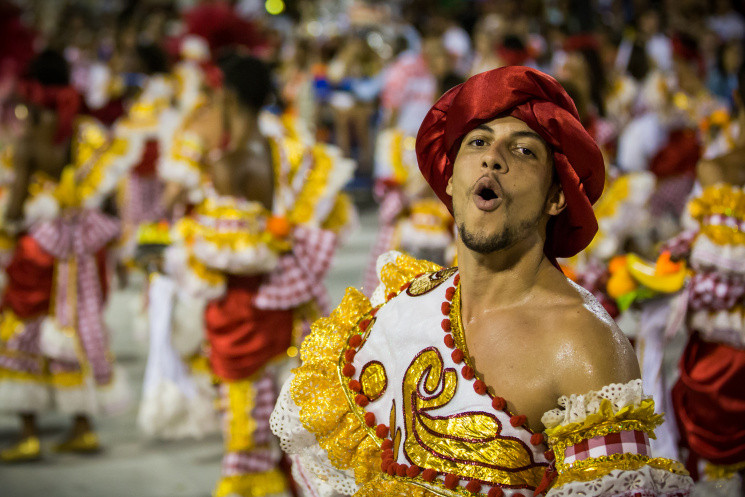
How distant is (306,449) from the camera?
2.22 meters

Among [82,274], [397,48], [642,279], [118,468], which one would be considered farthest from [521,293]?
[397,48]

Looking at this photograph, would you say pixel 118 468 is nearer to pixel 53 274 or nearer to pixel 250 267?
pixel 53 274

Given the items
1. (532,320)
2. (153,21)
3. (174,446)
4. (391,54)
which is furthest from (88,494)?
(391,54)

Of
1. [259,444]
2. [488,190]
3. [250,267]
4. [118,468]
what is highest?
[488,190]

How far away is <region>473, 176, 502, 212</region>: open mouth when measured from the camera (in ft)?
6.00

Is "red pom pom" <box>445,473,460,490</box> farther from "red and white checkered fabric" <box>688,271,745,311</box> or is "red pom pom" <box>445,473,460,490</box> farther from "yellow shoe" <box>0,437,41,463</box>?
"yellow shoe" <box>0,437,41,463</box>

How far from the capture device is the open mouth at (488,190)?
183 centimetres

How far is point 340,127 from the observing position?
42.6 ft

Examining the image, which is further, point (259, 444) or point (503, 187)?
point (259, 444)

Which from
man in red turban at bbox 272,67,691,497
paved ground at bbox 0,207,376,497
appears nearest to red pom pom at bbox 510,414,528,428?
man in red turban at bbox 272,67,691,497

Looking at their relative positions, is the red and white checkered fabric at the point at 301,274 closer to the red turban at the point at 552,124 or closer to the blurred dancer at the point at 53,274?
the blurred dancer at the point at 53,274

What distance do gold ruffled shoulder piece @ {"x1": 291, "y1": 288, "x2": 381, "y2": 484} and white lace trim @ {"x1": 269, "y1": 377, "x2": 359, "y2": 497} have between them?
1.0 inches

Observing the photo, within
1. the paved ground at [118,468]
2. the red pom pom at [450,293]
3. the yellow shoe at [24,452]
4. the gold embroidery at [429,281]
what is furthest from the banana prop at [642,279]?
the yellow shoe at [24,452]

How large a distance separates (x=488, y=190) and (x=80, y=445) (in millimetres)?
3869
